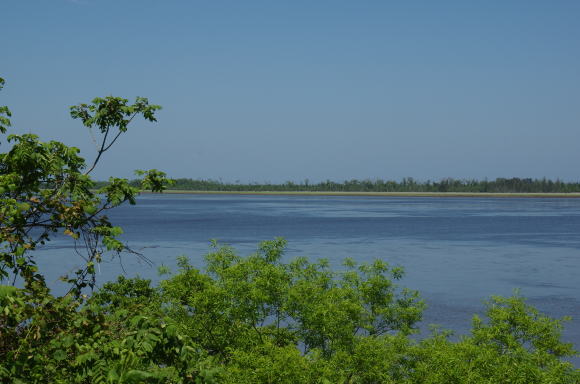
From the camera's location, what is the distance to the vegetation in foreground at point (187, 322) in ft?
23.7

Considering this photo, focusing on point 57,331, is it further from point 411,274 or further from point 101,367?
point 411,274

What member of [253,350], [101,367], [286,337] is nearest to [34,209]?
[101,367]

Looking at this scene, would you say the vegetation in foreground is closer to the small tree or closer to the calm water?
the small tree

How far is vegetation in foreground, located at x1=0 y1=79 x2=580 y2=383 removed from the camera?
7223 millimetres

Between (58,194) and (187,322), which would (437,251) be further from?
(58,194)

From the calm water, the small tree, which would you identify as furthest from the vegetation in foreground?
the calm water

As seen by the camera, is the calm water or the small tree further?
the calm water

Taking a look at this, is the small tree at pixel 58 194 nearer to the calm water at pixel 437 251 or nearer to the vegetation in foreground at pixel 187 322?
the vegetation in foreground at pixel 187 322

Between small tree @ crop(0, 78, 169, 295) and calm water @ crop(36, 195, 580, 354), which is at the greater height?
small tree @ crop(0, 78, 169, 295)

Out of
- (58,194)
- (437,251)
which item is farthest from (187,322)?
(437,251)

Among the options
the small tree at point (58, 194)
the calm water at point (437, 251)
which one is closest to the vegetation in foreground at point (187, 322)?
the small tree at point (58, 194)

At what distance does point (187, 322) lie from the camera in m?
21.8

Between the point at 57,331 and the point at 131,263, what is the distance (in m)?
52.5

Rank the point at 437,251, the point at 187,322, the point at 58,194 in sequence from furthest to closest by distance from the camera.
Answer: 1. the point at 437,251
2. the point at 187,322
3. the point at 58,194
